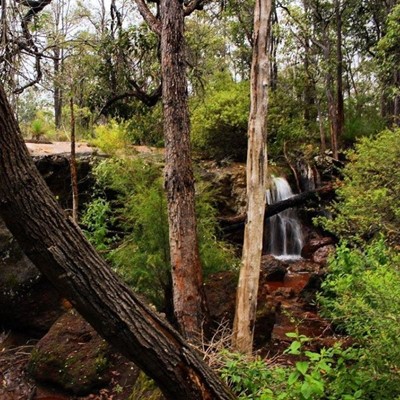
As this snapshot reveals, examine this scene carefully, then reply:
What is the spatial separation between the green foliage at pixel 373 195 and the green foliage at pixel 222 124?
527 cm

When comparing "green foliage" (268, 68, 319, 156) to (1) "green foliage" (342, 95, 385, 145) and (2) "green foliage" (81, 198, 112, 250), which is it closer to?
(1) "green foliage" (342, 95, 385, 145)

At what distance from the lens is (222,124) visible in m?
13.8

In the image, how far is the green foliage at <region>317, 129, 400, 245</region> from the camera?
7188 millimetres

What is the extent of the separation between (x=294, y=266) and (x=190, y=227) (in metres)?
6.81

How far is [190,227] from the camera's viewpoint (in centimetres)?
555

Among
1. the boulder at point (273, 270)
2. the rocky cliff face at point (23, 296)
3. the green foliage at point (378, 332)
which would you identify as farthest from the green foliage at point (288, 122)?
the green foliage at point (378, 332)

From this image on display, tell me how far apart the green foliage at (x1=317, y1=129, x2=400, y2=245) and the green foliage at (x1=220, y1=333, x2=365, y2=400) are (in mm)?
3990

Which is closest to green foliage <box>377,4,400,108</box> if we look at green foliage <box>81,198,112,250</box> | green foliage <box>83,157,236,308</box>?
green foliage <box>83,157,236,308</box>

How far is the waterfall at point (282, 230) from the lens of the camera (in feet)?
42.5

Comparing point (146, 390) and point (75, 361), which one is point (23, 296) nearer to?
point (75, 361)

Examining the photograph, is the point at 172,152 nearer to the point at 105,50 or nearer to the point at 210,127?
the point at 105,50

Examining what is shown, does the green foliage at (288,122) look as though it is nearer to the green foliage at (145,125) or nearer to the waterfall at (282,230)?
the waterfall at (282,230)

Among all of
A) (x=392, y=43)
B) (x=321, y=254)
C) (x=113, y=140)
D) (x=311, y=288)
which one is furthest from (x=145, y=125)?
(x=392, y=43)

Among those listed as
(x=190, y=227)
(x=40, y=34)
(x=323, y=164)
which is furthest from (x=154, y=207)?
(x=323, y=164)
